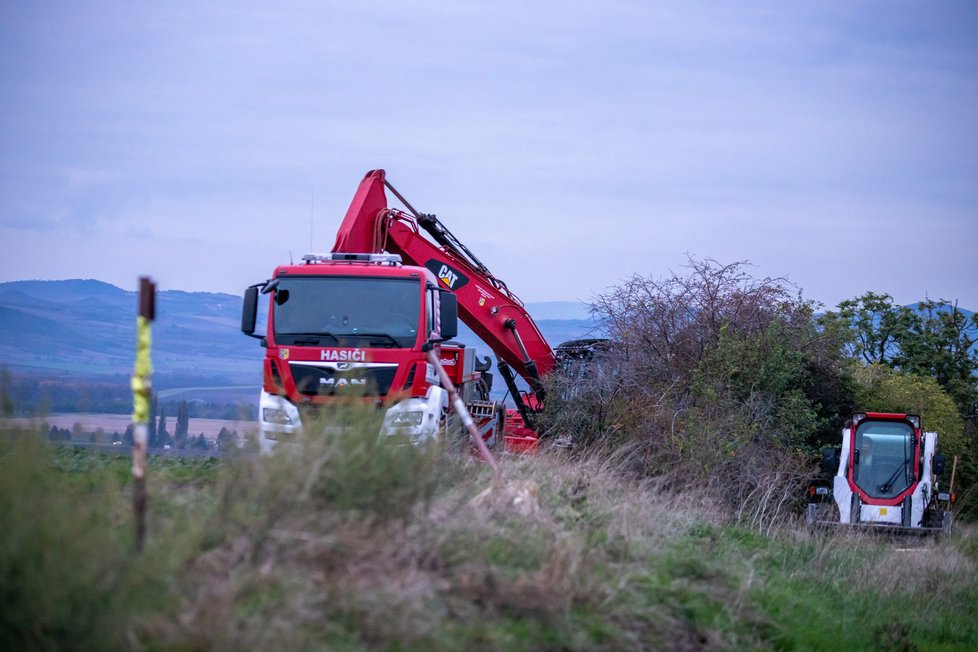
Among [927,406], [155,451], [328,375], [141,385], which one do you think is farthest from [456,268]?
[927,406]

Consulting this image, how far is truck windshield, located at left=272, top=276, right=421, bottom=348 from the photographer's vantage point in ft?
43.4

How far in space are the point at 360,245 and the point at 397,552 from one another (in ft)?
37.2

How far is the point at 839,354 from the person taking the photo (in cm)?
2333

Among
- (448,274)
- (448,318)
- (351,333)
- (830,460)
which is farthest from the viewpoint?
(830,460)

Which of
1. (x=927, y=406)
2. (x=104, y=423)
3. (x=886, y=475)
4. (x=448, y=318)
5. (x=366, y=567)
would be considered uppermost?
(x=448, y=318)

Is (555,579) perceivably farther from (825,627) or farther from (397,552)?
(825,627)

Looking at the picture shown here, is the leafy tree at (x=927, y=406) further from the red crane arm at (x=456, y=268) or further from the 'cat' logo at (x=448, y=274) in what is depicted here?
the 'cat' logo at (x=448, y=274)

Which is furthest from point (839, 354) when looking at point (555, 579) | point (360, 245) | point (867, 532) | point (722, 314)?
point (555, 579)

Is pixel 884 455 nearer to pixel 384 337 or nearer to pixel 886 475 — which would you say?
pixel 886 475

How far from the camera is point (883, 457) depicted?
2000cm

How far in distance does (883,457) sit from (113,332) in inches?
720

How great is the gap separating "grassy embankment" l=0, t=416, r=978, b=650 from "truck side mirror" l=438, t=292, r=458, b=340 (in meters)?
3.60

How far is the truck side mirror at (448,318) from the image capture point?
13.7 metres

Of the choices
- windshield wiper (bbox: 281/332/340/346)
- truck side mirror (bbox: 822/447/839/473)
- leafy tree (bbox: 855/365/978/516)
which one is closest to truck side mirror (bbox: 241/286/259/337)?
windshield wiper (bbox: 281/332/340/346)
